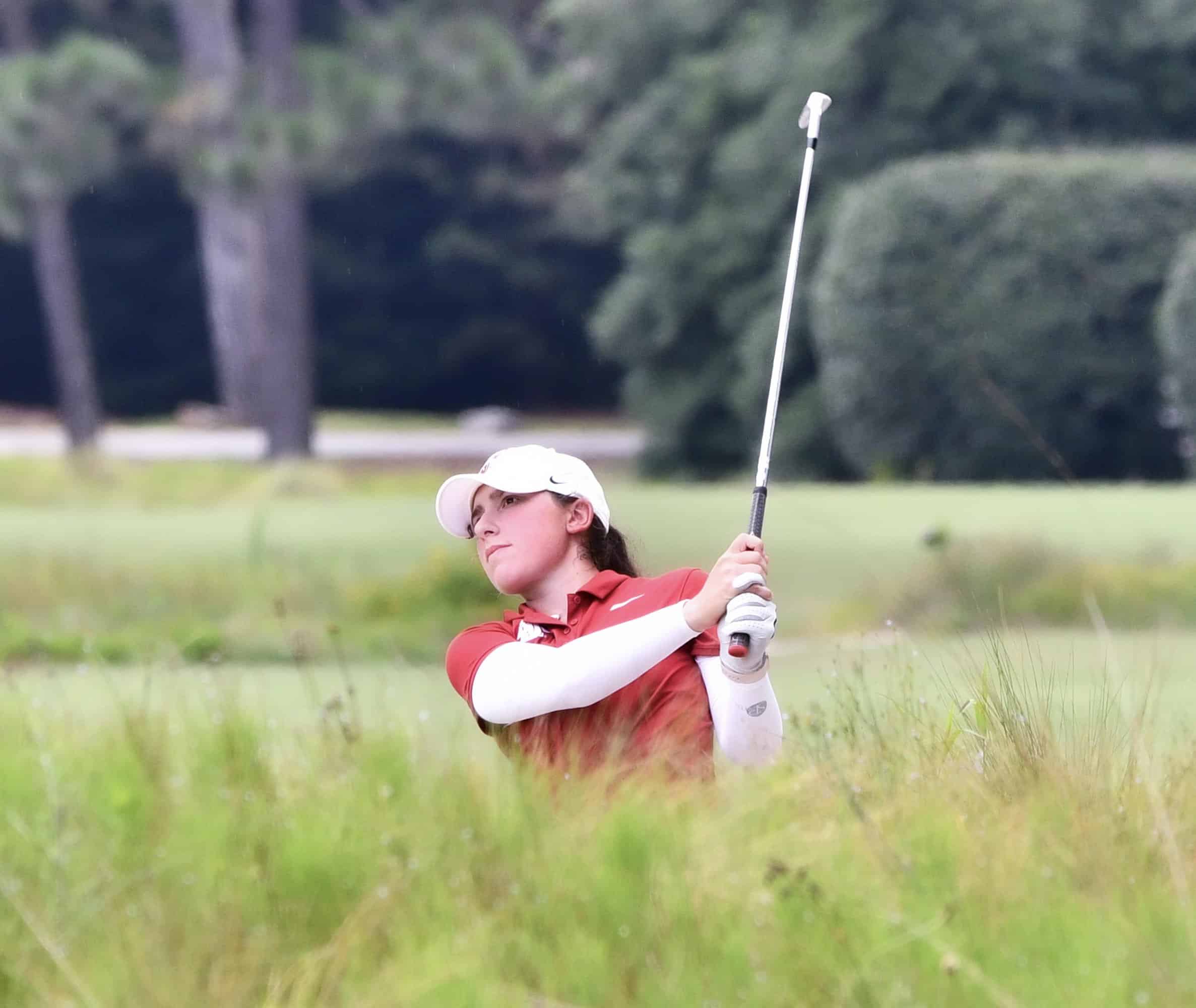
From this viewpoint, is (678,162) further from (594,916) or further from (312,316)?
(594,916)

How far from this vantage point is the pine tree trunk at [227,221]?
17.0m

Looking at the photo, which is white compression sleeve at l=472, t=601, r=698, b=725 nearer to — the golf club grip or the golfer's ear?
the golf club grip

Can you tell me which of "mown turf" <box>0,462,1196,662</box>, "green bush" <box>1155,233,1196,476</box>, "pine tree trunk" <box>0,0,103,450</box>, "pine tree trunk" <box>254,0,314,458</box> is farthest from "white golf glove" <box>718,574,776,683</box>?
"pine tree trunk" <box>0,0,103,450</box>

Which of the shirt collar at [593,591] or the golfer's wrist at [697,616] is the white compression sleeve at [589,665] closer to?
the golfer's wrist at [697,616]

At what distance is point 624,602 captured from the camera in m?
2.77

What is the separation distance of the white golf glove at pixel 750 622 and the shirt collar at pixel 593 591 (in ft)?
0.91

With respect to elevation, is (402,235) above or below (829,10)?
below

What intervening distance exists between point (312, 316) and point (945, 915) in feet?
86.2

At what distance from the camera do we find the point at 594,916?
2.20 meters

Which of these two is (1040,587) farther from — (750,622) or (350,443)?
(350,443)

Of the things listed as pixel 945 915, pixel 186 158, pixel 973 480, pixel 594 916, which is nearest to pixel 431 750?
pixel 594 916

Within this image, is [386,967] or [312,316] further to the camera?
[312,316]

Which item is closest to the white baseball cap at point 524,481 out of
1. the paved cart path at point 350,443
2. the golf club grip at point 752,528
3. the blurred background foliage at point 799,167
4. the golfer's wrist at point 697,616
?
the golf club grip at point 752,528

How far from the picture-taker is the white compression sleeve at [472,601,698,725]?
257 cm
